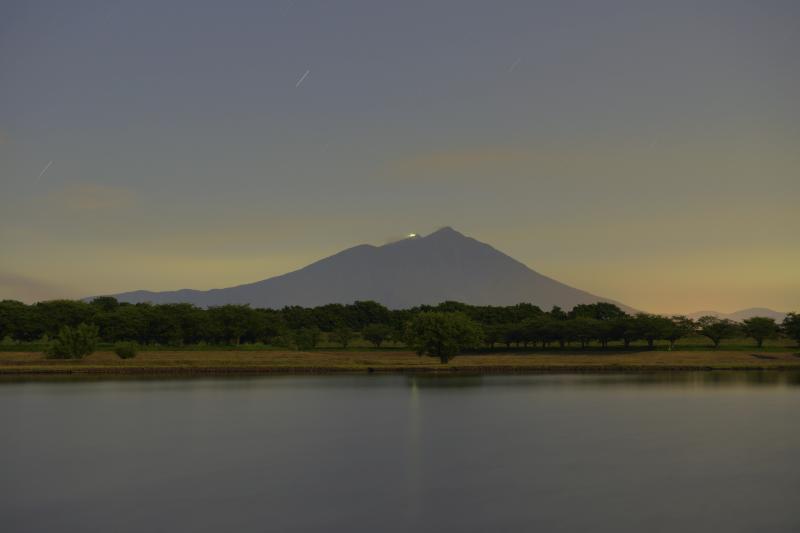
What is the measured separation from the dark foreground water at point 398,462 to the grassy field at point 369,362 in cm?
2978

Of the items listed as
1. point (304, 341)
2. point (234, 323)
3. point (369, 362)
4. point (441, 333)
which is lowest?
point (369, 362)

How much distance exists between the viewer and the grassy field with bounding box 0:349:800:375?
102875mm

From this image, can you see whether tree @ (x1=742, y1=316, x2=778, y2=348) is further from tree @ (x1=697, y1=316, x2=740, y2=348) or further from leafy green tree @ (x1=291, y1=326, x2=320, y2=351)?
leafy green tree @ (x1=291, y1=326, x2=320, y2=351)

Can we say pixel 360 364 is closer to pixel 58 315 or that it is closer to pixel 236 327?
pixel 236 327

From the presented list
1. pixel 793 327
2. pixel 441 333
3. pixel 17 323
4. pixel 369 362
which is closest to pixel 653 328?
pixel 793 327

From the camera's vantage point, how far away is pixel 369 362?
→ 4705 inches

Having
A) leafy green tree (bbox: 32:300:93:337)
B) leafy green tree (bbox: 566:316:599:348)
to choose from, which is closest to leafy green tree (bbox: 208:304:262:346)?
leafy green tree (bbox: 32:300:93:337)

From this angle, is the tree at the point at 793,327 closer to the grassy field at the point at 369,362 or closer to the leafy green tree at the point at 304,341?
the grassy field at the point at 369,362

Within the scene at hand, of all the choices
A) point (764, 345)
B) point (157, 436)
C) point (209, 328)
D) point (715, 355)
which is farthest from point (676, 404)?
point (209, 328)

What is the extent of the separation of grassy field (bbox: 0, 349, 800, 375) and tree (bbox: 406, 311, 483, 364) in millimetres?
3035

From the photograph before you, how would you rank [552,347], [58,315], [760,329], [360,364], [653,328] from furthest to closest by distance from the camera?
[552,347]
[760,329]
[58,315]
[653,328]
[360,364]

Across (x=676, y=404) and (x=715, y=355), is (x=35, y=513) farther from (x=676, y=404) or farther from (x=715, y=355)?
(x=715, y=355)

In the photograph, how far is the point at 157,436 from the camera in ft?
157

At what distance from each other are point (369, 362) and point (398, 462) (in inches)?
3167
